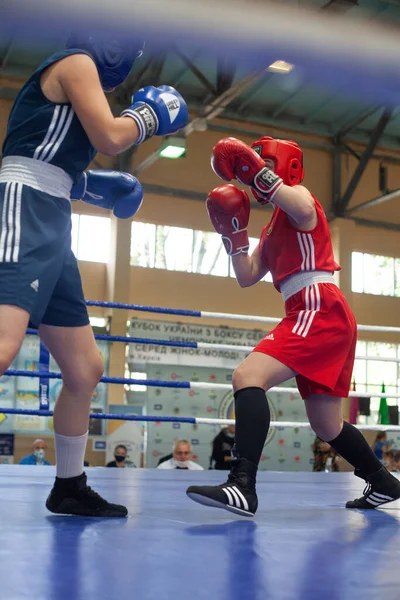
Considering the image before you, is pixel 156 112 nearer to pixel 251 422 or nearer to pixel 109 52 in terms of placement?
pixel 109 52

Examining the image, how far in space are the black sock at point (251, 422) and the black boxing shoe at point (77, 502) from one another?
13.5 inches

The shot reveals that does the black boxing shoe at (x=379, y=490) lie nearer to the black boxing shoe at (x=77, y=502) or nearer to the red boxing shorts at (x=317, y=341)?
the red boxing shorts at (x=317, y=341)

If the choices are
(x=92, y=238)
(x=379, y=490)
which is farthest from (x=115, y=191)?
(x=92, y=238)

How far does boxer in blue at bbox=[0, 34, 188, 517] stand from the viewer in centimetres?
156

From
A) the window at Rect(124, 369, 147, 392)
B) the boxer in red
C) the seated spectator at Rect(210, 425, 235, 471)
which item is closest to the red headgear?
the boxer in red

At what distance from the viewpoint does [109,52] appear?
173 cm

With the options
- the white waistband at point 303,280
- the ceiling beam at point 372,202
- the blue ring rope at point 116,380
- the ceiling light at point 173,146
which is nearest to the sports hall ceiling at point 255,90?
the ceiling light at point 173,146

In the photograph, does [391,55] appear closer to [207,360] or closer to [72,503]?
[72,503]

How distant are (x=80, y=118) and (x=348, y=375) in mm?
1077

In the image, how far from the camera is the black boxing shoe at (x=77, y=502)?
5.81 feet

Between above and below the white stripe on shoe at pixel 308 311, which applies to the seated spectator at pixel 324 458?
below

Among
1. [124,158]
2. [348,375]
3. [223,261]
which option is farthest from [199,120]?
[348,375]

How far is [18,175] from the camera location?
5.33ft

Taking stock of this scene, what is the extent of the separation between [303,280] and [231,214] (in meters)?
0.32
